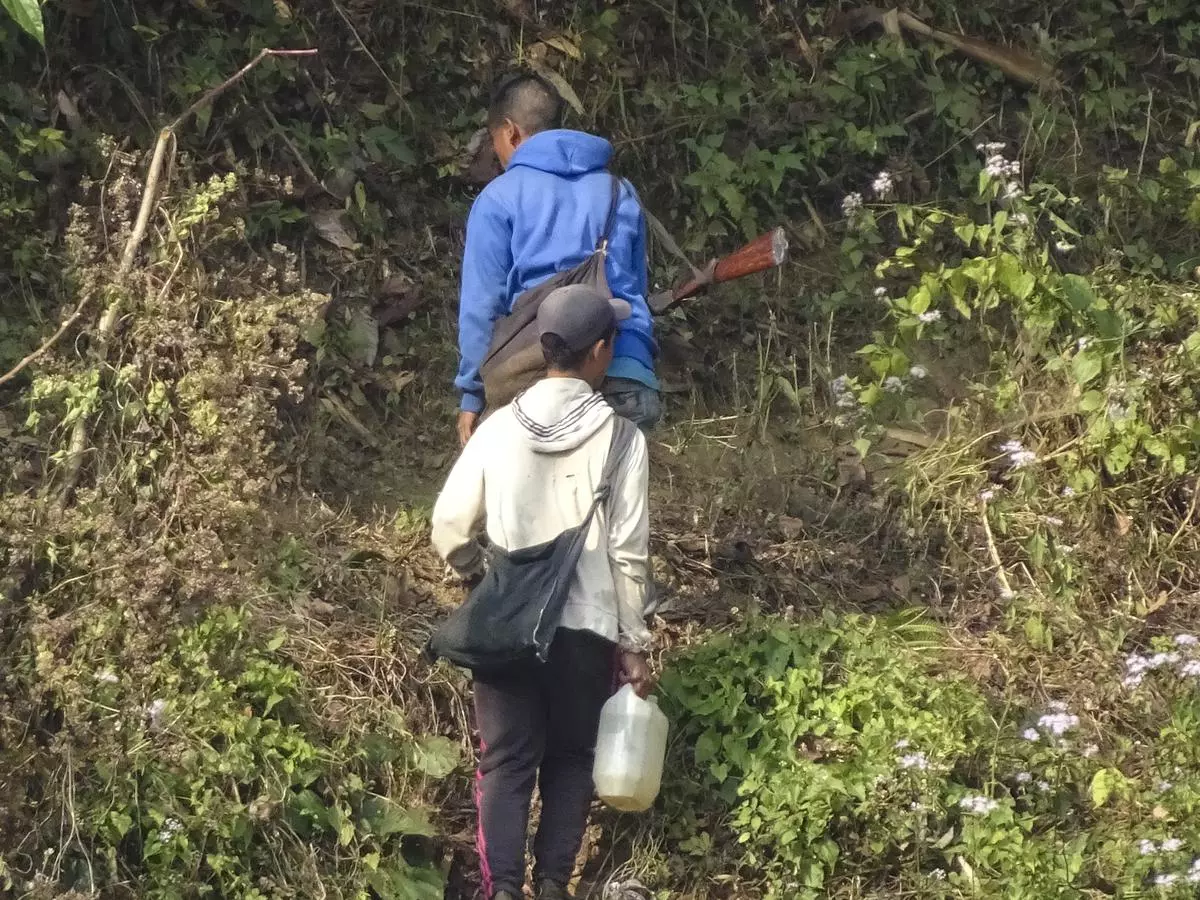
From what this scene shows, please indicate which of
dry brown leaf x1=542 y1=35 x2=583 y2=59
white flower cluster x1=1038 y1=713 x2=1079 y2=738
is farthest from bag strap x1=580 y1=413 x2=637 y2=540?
dry brown leaf x1=542 y1=35 x2=583 y2=59

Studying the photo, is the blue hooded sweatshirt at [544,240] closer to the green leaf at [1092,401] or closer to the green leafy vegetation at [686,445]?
the green leafy vegetation at [686,445]

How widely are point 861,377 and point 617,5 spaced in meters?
2.00

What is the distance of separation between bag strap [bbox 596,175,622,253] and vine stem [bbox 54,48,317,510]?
1.64 meters

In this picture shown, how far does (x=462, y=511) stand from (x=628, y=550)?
1.50 feet

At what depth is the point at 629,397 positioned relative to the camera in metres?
4.73

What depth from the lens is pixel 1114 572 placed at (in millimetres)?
5531

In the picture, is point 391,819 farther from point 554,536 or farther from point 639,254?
point 639,254

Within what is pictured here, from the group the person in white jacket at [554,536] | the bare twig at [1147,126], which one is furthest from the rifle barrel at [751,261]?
the bare twig at [1147,126]

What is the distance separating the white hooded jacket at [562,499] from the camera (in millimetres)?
4160

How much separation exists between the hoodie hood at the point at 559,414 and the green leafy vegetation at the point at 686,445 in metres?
1.18

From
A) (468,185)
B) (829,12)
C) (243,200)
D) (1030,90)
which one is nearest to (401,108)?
(468,185)

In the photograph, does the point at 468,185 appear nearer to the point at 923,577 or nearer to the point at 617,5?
the point at 617,5

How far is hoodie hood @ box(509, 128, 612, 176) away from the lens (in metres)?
4.77

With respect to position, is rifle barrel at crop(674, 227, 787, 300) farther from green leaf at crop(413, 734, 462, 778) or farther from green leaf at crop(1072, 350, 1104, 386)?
green leaf at crop(413, 734, 462, 778)
